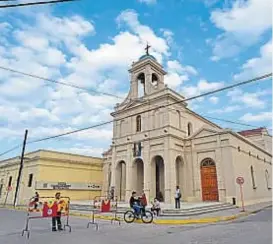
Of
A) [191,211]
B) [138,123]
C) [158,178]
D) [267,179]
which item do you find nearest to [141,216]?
[191,211]

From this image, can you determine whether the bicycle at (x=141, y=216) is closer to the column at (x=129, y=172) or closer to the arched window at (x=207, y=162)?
the arched window at (x=207, y=162)

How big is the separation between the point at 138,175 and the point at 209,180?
776cm

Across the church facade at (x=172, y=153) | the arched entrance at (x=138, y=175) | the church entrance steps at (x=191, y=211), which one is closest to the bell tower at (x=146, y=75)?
the church facade at (x=172, y=153)

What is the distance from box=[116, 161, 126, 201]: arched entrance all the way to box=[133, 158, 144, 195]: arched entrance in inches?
72.7

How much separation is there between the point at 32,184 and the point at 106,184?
8871mm

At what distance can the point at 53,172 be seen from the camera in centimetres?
3178

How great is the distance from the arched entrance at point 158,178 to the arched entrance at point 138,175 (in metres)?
1.81

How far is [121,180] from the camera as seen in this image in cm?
3012

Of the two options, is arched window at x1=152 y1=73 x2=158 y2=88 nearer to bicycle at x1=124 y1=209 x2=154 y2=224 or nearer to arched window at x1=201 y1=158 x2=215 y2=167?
arched window at x1=201 y1=158 x2=215 y2=167

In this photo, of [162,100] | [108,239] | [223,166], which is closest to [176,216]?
[108,239]

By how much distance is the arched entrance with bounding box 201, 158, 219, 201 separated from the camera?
2398cm

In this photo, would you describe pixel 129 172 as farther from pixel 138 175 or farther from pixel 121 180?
pixel 121 180

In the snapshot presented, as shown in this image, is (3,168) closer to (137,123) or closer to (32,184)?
(32,184)

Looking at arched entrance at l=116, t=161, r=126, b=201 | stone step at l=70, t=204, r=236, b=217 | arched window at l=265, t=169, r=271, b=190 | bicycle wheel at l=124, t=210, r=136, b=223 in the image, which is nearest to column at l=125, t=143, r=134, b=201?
arched entrance at l=116, t=161, r=126, b=201
